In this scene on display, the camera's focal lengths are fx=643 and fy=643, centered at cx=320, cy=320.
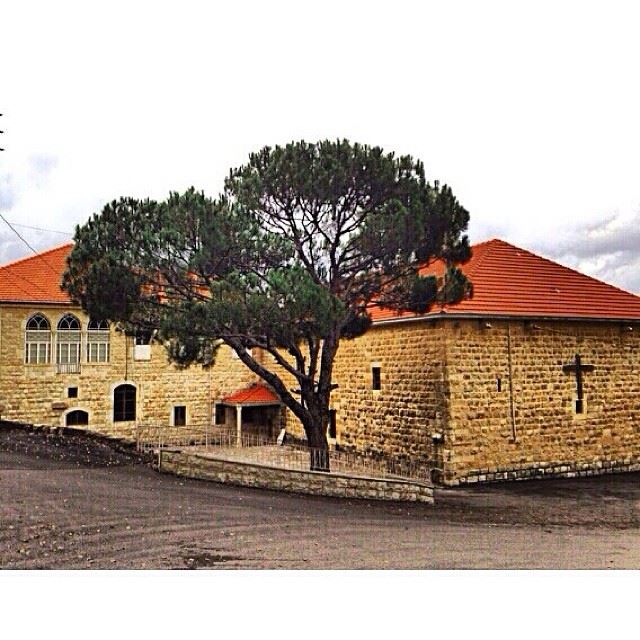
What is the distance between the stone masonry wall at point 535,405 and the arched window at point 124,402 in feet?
10.6

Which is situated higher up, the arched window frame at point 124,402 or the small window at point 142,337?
the small window at point 142,337

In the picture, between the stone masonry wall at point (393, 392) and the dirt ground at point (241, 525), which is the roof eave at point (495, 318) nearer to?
the stone masonry wall at point (393, 392)

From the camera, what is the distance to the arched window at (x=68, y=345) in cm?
518

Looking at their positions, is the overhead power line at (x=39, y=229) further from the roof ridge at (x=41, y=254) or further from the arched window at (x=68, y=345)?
the arched window at (x=68, y=345)

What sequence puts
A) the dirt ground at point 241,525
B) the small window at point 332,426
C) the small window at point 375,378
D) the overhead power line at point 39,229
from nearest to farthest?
1. the dirt ground at point 241,525
2. the overhead power line at point 39,229
3. the small window at point 375,378
4. the small window at point 332,426

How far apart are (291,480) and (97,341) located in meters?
1.99

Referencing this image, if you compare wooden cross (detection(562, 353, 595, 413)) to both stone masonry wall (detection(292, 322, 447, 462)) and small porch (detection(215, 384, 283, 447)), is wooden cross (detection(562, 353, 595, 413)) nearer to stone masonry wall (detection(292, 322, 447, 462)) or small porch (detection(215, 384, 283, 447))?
stone masonry wall (detection(292, 322, 447, 462))

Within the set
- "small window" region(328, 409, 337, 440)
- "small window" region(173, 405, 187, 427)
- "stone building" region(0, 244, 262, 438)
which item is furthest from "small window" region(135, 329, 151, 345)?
"small window" region(328, 409, 337, 440)

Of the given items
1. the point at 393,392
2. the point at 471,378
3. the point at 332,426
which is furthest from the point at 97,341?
the point at 471,378

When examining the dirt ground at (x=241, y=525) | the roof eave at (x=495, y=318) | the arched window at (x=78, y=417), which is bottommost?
the dirt ground at (x=241, y=525)

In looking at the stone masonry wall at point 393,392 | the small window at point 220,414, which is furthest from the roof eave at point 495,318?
the small window at point 220,414

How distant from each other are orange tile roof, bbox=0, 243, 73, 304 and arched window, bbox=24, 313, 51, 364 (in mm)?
210

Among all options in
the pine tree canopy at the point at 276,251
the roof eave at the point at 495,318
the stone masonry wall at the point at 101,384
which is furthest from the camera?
the roof eave at the point at 495,318

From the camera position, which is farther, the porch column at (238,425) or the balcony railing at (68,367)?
the porch column at (238,425)
